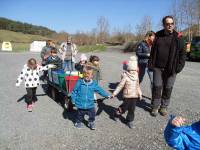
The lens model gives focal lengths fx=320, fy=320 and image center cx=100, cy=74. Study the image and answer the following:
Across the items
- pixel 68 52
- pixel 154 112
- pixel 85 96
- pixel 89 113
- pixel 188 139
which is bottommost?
pixel 154 112

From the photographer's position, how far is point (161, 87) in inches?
273

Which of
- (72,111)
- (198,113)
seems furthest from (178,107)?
(72,111)

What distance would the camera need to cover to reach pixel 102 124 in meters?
6.40

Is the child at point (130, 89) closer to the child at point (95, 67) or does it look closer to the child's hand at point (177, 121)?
the child at point (95, 67)

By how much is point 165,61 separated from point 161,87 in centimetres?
59

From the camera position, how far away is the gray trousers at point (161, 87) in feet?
22.5

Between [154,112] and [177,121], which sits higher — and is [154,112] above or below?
below

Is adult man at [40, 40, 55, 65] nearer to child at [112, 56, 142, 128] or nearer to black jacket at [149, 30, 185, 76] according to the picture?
child at [112, 56, 142, 128]

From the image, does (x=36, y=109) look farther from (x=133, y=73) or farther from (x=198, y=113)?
(x=198, y=113)

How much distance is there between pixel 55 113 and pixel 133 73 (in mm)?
2086

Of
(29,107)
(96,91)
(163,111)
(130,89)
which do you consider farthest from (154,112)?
(29,107)

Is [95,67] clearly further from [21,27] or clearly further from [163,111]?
[21,27]

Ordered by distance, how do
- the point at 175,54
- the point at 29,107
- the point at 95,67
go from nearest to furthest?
the point at 175,54
the point at 29,107
the point at 95,67

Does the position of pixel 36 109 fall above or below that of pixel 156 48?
below
